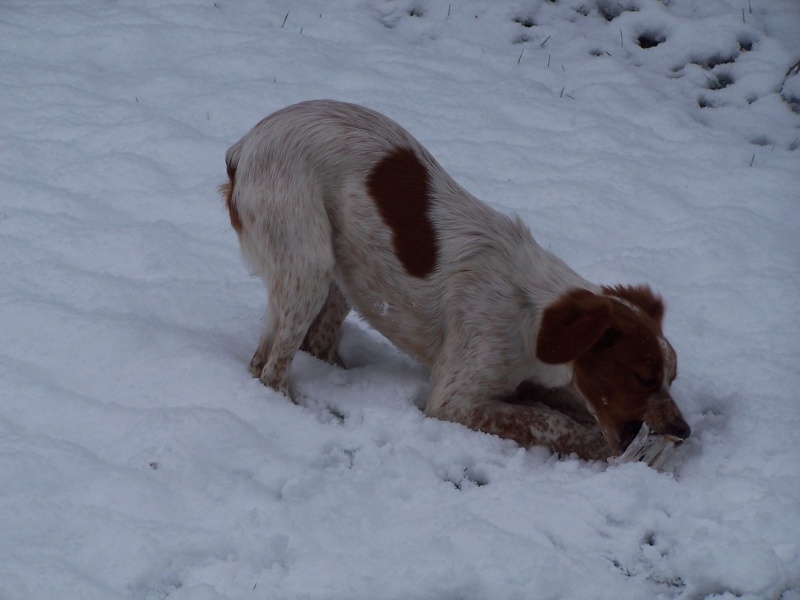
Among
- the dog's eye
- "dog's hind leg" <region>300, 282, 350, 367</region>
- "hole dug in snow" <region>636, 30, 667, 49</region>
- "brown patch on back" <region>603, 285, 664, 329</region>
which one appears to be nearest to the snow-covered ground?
"hole dug in snow" <region>636, 30, 667, 49</region>

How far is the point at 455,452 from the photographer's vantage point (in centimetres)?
310

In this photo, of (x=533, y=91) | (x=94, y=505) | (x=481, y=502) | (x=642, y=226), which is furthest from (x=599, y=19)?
(x=94, y=505)

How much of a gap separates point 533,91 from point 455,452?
12.9ft

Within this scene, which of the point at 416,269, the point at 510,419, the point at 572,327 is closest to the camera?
the point at 572,327

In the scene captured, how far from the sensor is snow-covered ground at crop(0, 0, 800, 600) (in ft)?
8.15

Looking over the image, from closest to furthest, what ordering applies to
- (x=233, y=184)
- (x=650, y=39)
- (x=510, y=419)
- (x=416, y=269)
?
(x=510, y=419)
(x=416, y=269)
(x=233, y=184)
(x=650, y=39)

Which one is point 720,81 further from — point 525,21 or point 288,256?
point 288,256

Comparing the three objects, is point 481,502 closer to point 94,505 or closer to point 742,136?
point 94,505

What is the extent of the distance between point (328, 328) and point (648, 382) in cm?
142

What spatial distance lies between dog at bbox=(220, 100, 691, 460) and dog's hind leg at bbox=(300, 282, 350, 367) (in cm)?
24

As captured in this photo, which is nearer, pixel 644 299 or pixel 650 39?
pixel 644 299

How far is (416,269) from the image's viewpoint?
11.6ft

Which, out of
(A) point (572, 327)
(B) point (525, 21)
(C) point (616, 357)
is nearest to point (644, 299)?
(C) point (616, 357)

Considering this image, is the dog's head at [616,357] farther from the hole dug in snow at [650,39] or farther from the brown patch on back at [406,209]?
the hole dug in snow at [650,39]
